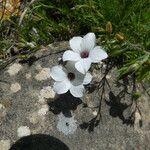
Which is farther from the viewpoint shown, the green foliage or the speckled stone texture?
the green foliage

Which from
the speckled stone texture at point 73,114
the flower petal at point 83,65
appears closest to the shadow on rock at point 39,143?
the speckled stone texture at point 73,114

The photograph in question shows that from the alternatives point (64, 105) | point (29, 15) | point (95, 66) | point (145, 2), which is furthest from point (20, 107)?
point (145, 2)

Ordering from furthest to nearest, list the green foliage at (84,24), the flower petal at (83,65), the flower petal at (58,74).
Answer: the green foliage at (84,24) → the flower petal at (58,74) → the flower petal at (83,65)

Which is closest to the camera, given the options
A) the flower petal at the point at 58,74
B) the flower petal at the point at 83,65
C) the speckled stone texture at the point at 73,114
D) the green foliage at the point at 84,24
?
the flower petal at the point at 83,65

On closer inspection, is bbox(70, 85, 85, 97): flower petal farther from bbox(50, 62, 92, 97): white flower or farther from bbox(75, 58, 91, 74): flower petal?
bbox(75, 58, 91, 74): flower petal

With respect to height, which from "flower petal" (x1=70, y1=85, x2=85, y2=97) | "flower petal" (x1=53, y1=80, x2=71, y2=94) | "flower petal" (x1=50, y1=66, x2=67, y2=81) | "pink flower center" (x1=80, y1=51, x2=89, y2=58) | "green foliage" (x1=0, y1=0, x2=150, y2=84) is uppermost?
"pink flower center" (x1=80, y1=51, x2=89, y2=58)

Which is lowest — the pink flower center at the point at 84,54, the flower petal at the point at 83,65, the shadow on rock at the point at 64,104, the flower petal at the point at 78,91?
the shadow on rock at the point at 64,104

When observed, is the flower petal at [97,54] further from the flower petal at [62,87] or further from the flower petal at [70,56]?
the flower petal at [62,87]

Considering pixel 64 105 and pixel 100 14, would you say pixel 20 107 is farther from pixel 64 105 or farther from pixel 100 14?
pixel 100 14

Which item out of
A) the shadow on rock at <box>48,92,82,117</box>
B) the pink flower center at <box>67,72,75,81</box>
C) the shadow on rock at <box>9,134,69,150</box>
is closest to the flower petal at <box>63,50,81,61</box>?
the pink flower center at <box>67,72,75,81</box>
